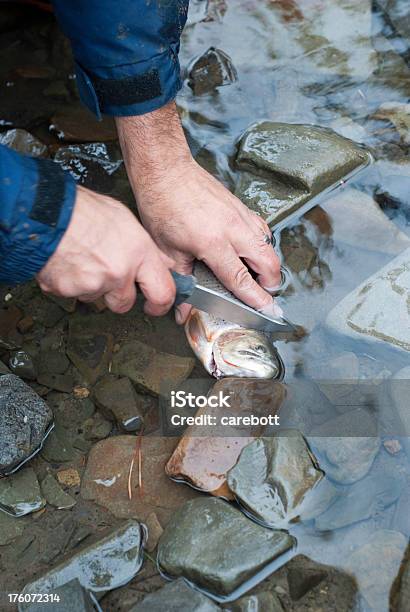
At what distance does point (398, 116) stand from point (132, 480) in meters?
2.43

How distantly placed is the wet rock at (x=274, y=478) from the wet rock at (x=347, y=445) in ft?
0.18

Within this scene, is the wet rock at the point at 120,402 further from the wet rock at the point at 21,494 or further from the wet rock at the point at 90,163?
the wet rock at the point at 90,163

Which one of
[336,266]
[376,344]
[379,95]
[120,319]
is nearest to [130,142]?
[120,319]

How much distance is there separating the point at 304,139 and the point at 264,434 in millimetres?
1648

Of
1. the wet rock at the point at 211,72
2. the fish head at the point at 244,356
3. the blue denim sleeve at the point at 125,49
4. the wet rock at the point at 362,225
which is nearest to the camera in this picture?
the blue denim sleeve at the point at 125,49

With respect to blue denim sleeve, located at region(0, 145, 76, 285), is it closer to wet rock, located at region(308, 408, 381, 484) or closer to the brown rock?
the brown rock

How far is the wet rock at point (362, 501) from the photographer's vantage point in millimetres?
2717

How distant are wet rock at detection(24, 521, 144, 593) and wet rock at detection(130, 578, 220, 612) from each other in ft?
0.49

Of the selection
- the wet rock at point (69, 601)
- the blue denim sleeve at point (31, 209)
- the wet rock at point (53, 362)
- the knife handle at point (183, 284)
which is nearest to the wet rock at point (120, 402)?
the wet rock at point (53, 362)

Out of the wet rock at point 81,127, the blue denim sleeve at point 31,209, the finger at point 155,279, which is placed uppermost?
the blue denim sleeve at point 31,209

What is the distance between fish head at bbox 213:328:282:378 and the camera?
3074 mm

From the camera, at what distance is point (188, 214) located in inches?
120

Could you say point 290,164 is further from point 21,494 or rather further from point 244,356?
point 21,494

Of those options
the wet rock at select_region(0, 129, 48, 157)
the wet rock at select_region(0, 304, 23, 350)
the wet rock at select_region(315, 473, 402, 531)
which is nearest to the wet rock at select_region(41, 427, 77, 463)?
the wet rock at select_region(0, 304, 23, 350)
